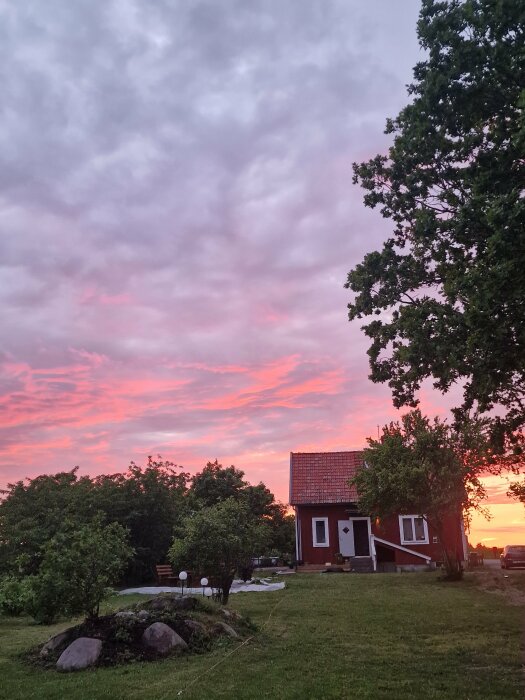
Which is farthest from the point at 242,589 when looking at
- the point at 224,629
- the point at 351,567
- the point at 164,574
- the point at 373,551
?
the point at 224,629

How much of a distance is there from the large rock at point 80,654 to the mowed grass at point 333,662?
1.31 ft

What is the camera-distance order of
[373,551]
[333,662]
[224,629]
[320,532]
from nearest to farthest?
1. [333,662]
2. [224,629]
3. [373,551]
4. [320,532]

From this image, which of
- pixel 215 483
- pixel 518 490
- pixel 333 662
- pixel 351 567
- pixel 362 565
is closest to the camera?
pixel 333 662

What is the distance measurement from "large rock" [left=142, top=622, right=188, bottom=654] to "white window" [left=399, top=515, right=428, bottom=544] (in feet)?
90.4

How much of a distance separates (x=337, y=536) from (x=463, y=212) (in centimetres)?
2956

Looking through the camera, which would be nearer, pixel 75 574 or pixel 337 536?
pixel 75 574

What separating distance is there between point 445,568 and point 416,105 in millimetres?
21770

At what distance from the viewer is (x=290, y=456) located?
40.7 m

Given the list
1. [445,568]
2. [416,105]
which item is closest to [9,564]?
[445,568]

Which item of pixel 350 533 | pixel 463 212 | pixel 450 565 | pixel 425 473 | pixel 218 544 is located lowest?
pixel 450 565

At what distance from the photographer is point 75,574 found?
1177 centimetres

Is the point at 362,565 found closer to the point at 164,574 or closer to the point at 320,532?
the point at 320,532

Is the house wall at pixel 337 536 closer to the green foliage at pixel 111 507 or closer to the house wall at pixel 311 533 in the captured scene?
the house wall at pixel 311 533

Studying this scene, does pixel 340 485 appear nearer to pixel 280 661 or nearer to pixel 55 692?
pixel 280 661
